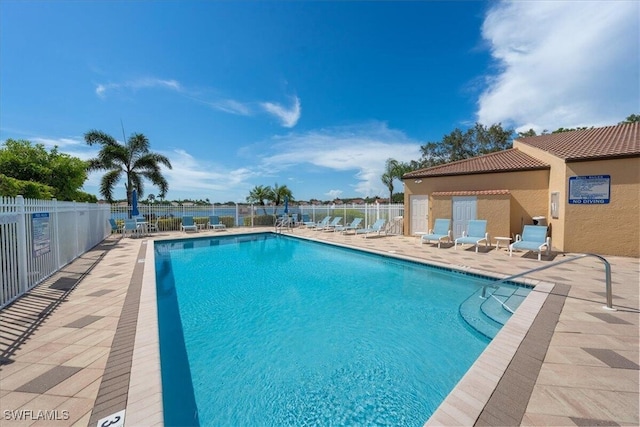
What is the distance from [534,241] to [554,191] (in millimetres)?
2748

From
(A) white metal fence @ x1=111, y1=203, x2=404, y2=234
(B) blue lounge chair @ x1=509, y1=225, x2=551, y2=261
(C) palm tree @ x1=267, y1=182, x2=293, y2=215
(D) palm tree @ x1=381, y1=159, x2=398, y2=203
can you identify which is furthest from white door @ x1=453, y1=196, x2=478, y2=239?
(D) palm tree @ x1=381, y1=159, x2=398, y2=203

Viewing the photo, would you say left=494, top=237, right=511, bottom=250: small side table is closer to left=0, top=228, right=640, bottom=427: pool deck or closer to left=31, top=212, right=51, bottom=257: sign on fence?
left=0, top=228, right=640, bottom=427: pool deck

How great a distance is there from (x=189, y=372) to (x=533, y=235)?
38.0 ft

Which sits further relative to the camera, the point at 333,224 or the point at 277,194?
the point at 277,194

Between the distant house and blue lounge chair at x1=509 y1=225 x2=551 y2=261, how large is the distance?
1.04 meters

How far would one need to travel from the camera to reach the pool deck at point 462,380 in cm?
209

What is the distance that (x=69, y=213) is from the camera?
7777mm

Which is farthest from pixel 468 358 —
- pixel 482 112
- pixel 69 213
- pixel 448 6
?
pixel 482 112

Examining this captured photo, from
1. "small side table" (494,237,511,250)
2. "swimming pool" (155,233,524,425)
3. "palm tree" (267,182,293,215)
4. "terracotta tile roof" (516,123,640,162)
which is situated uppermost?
"terracotta tile roof" (516,123,640,162)

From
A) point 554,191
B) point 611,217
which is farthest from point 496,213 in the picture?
point 611,217

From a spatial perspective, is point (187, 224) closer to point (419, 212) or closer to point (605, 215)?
point (419, 212)

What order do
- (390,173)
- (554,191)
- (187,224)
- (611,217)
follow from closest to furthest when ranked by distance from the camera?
(611,217), (554,191), (187,224), (390,173)

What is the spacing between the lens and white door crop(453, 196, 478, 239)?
39.4ft

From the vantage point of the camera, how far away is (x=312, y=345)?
4102mm
